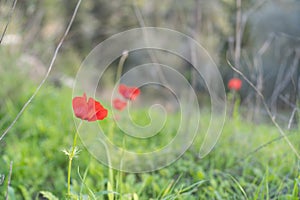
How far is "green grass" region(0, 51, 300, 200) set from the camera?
4.79 ft

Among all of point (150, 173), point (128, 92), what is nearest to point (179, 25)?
point (150, 173)

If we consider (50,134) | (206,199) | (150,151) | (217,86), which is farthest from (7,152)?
(217,86)

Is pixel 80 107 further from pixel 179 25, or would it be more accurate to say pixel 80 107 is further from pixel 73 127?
pixel 179 25

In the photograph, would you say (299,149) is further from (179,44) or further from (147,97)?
(179,44)

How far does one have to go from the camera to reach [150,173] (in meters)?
1.80

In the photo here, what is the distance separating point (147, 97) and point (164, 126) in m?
3.26

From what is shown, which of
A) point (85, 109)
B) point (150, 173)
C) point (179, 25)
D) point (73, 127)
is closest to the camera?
point (85, 109)

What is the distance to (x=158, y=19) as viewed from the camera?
269 inches

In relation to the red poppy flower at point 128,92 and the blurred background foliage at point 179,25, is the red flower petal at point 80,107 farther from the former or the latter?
the blurred background foliage at point 179,25

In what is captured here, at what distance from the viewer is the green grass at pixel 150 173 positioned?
1459mm

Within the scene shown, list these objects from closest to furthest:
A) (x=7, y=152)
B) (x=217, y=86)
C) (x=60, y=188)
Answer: (x=60, y=188) → (x=7, y=152) → (x=217, y=86)

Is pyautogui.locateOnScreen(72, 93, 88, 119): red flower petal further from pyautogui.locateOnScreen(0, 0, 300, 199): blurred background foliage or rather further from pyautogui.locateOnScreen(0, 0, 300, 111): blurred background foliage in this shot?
pyautogui.locateOnScreen(0, 0, 300, 111): blurred background foliage

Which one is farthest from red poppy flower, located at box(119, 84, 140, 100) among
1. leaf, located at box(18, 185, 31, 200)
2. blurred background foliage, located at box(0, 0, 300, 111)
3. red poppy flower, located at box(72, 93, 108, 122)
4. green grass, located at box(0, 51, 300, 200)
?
blurred background foliage, located at box(0, 0, 300, 111)

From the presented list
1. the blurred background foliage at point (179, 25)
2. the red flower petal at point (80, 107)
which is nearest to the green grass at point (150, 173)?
the red flower petal at point (80, 107)
